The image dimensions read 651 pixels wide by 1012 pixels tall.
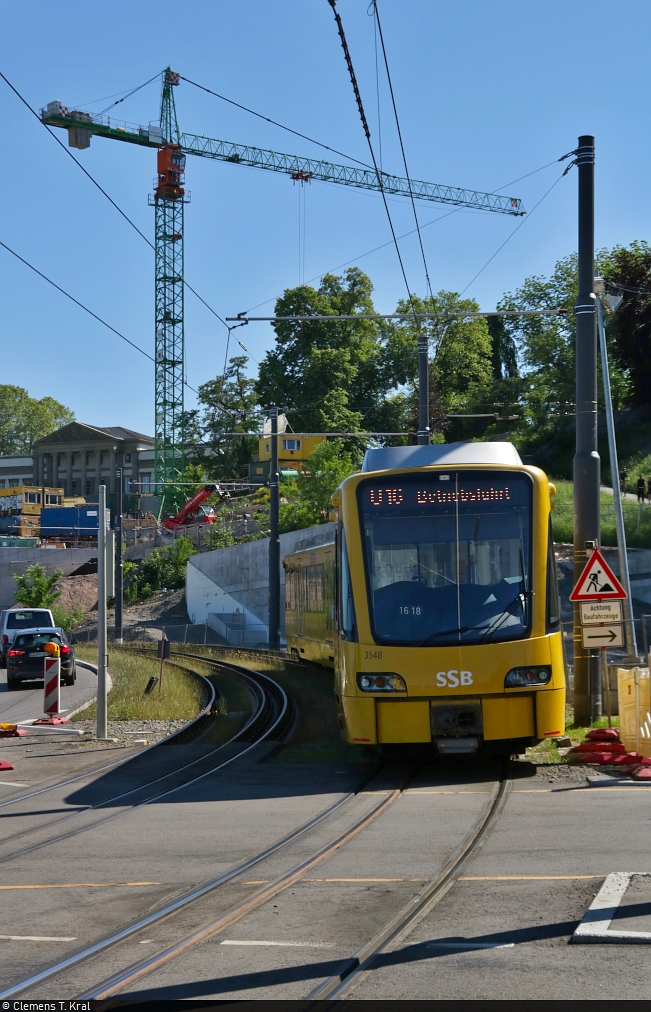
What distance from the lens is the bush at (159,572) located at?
70.4 m

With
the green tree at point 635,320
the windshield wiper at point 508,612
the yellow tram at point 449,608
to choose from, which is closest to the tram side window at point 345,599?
the yellow tram at point 449,608

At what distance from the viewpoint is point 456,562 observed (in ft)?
38.6

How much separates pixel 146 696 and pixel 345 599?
478 inches

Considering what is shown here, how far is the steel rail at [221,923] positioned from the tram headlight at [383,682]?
87.4 inches

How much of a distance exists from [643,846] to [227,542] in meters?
60.0

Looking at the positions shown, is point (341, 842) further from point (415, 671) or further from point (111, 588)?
point (111, 588)

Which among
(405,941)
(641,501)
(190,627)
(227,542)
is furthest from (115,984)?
(227,542)

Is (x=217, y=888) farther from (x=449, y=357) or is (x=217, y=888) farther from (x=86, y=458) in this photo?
(x=86, y=458)

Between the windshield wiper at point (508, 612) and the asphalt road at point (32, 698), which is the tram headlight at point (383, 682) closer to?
the windshield wiper at point (508, 612)

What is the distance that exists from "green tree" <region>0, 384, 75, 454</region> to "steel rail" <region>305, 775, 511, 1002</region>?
433 feet

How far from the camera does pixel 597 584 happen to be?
A: 44.6ft

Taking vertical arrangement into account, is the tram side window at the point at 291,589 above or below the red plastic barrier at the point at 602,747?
above

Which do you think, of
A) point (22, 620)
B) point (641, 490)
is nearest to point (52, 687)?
point (22, 620)

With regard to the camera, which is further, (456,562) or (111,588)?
(111,588)
